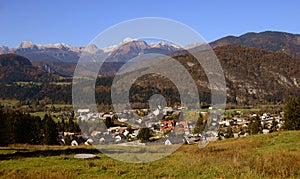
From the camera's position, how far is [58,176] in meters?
11.8

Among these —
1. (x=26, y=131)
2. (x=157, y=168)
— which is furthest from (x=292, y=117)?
(x=26, y=131)

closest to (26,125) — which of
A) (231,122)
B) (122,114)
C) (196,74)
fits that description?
(122,114)

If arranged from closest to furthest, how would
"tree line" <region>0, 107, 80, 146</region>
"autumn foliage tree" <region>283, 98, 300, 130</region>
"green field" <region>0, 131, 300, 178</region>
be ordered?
Result: "green field" <region>0, 131, 300, 178</region> → "tree line" <region>0, 107, 80, 146</region> → "autumn foliage tree" <region>283, 98, 300, 130</region>

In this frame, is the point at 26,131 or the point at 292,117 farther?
the point at 292,117

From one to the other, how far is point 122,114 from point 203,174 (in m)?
13.1

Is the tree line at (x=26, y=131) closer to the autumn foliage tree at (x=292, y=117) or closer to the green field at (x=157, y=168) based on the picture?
the green field at (x=157, y=168)

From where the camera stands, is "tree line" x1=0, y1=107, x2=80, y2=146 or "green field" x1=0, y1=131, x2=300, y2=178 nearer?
"green field" x1=0, y1=131, x2=300, y2=178

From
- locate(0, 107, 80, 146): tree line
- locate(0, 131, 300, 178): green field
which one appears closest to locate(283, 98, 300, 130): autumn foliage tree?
locate(0, 131, 300, 178): green field

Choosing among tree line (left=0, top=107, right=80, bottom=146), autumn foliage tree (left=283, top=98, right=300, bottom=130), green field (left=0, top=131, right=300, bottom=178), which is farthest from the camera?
autumn foliage tree (left=283, top=98, right=300, bottom=130)

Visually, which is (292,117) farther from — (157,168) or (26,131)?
(26,131)

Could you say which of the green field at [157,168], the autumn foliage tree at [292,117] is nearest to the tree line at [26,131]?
the green field at [157,168]

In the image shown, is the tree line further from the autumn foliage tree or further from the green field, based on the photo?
the autumn foliage tree

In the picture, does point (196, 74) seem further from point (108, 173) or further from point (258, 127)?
point (108, 173)

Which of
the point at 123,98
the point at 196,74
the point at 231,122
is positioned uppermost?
the point at 196,74
